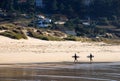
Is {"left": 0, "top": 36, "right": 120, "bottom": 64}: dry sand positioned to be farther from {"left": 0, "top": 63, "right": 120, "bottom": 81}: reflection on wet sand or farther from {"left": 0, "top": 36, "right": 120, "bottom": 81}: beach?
{"left": 0, "top": 63, "right": 120, "bottom": 81}: reflection on wet sand

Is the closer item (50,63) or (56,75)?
(56,75)

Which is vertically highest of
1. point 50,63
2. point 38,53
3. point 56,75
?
point 38,53

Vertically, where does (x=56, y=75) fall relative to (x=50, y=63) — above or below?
below

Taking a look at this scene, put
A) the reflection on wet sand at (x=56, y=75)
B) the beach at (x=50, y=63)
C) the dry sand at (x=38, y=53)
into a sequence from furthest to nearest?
the dry sand at (x=38, y=53) → the beach at (x=50, y=63) → the reflection on wet sand at (x=56, y=75)

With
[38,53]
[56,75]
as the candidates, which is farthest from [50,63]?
[56,75]

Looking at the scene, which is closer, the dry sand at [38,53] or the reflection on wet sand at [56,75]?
the reflection on wet sand at [56,75]

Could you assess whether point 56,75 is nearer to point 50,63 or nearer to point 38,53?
point 50,63

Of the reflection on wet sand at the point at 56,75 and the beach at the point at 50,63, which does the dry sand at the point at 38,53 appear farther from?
the reflection on wet sand at the point at 56,75

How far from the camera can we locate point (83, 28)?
2928 inches

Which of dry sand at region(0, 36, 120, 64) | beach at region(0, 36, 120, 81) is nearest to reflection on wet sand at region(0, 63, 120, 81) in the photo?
beach at region(0, 36, 120, 81)

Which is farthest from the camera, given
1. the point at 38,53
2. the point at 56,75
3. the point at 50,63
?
the point at 38,53

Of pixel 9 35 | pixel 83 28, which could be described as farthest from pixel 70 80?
pixel 83 28

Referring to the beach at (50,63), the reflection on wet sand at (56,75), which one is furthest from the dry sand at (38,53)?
the reflection on wet sand at (56,75)

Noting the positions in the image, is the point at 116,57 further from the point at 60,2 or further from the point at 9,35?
the point at 60,2
